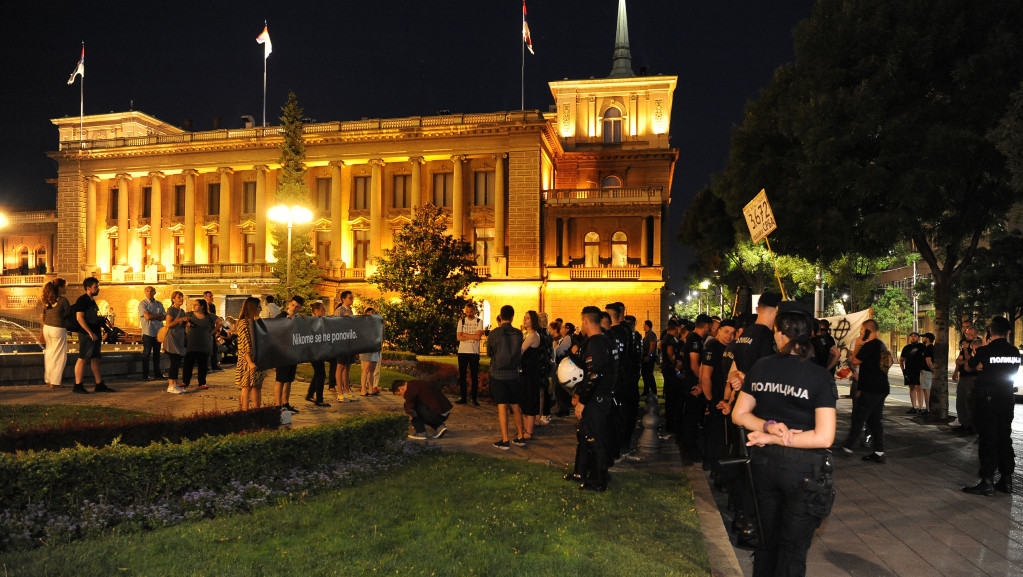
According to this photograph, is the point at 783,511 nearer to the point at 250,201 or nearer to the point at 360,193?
the point at 360,193

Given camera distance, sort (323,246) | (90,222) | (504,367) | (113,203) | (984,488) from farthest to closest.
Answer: (113,203), (90,222), (323,246), (504,367), (984,488)

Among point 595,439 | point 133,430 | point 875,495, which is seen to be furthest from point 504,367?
point 875,495

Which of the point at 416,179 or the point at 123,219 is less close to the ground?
the point at 416,179

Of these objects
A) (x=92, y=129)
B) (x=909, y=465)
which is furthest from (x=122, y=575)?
(x=92, y=129)

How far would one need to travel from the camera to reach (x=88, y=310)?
38.5ft

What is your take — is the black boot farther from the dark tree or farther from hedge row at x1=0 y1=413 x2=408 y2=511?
hedge row at x1=0 y1=413 x2=408 y2=511

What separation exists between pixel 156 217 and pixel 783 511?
55.5 meters

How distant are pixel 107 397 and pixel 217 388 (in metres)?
2.45

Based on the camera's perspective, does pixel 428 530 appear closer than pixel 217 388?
Yes

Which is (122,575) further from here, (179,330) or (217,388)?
(217,388)

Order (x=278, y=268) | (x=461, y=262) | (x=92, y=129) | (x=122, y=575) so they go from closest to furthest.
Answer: (x=122, y=575) → (x=461, y=262) → (x=278, y=268) → (x=92, y=129)

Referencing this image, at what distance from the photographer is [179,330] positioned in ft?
41.2

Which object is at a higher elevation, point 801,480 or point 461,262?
point 461,262

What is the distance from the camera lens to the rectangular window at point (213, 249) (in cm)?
5119
